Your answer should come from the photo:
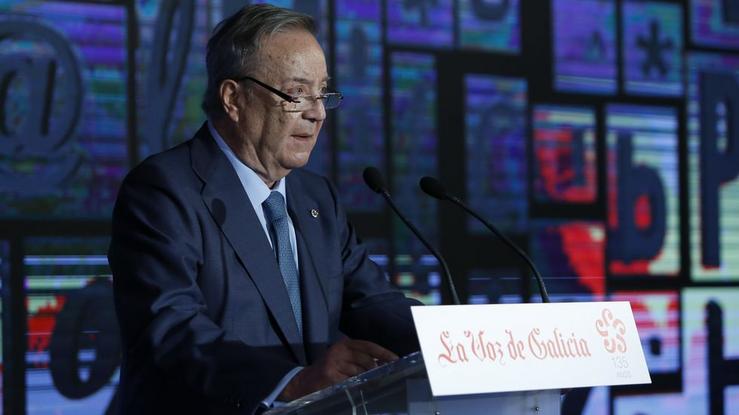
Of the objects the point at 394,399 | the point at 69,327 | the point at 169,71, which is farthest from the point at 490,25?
the point at 394,399

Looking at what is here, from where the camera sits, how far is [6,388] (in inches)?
141

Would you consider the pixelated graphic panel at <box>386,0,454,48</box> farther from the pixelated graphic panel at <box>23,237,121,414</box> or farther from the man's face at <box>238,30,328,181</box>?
the man's face at <box>238,30,328,181</box>

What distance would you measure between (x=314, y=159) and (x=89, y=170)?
78 cm

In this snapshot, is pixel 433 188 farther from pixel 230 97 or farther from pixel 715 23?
pixel 715 23

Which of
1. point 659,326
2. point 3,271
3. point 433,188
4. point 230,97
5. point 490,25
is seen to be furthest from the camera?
point 659,326

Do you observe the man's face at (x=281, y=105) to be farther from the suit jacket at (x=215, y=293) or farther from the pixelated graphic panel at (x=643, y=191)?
the pixelated graphic panel at (x=643, y=191)

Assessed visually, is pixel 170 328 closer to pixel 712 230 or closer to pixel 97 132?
pixel 97 132

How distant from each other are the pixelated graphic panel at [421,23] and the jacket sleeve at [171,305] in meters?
1.97

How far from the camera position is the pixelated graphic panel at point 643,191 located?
4676 millimetres

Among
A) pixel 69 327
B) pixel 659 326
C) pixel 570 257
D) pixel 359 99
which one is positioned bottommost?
pixel 659 326

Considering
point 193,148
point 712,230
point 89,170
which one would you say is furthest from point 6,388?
point 712,230

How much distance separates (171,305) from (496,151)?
241 centimetres

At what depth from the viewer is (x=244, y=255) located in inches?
95.3

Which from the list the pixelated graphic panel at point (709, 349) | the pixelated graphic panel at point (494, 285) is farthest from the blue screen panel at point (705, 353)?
the pixelated graphic panel at point (494, 285)
